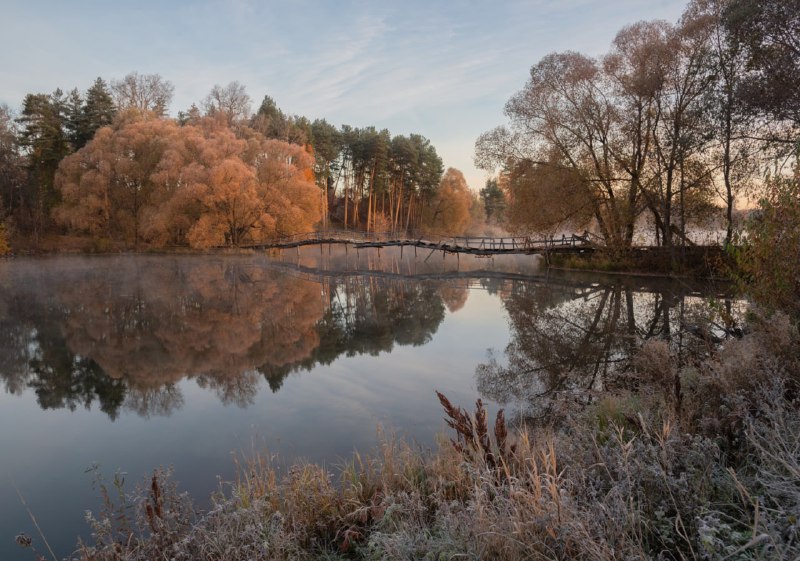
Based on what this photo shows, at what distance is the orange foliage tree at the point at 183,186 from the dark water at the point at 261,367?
68.5ft

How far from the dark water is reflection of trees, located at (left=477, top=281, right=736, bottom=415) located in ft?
0.21

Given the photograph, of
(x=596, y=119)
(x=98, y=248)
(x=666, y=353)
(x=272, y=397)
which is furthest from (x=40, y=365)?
(x=98, y=248)

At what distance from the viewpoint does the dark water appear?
6.87 m

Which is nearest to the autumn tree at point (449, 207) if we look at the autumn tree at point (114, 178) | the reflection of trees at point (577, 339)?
the autumn tree at point (114, 178)

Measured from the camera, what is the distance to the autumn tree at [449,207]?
6869 centimetres

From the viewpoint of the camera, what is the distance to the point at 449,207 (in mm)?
68625

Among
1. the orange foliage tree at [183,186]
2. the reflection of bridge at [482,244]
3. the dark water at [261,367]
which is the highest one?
the orange foliage tree at [183,186]

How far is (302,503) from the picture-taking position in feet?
14.6

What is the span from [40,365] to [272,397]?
605cm

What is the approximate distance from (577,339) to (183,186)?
128 ft

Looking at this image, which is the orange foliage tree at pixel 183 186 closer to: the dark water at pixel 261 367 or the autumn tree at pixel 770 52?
the dark water at pixel 261 367

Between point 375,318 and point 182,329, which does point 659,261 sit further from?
point 182,329

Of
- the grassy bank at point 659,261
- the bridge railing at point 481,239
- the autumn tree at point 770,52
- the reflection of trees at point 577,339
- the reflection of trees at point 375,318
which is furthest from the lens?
the bridge railing at point 481,239

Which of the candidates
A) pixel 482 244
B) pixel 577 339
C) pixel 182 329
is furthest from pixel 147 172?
pixel 577 339
